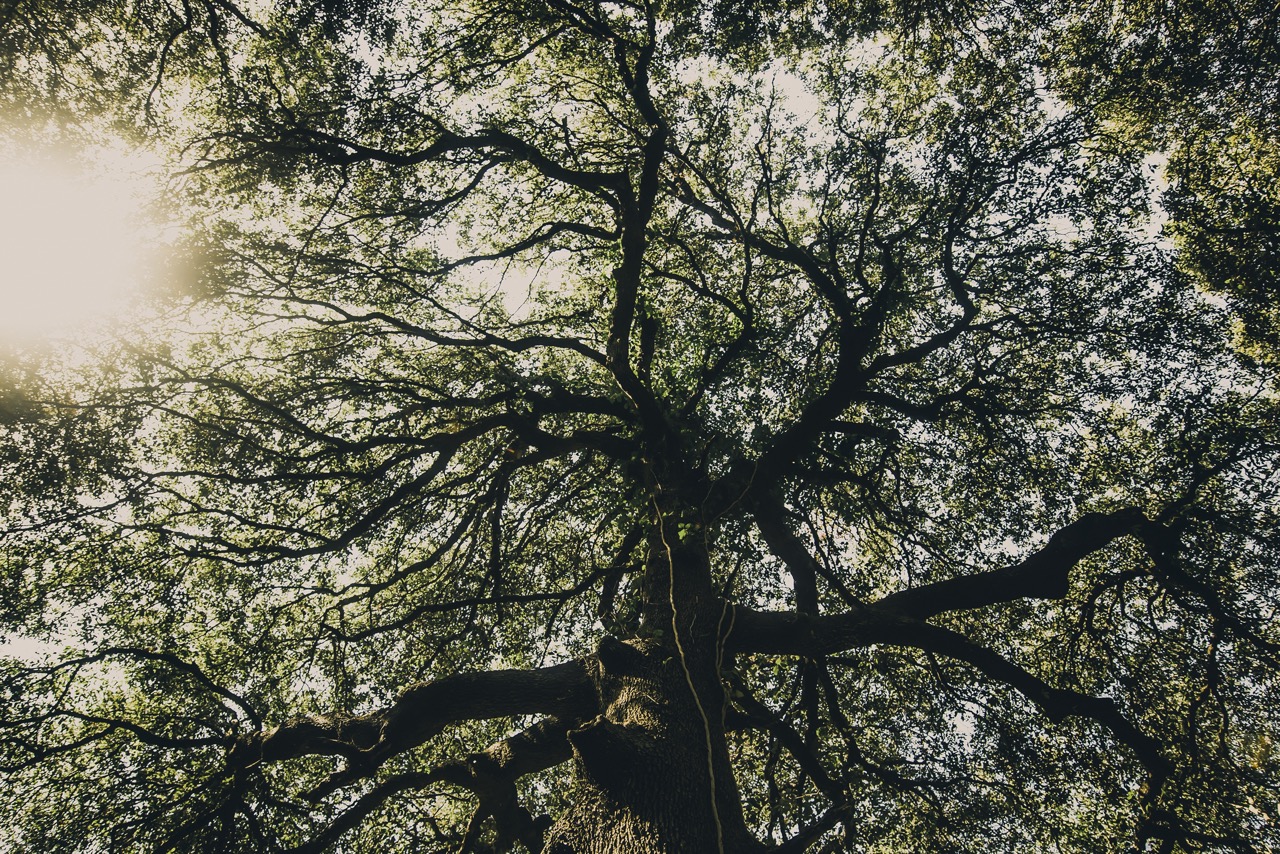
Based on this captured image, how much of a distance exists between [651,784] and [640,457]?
3894mm

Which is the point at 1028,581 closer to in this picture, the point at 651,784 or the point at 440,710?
the point at 651,784

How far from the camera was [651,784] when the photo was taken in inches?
130

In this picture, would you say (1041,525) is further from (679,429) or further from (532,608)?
(532,608)

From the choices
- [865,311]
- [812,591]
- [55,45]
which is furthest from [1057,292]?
[55,45]

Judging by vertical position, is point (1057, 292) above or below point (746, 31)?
below

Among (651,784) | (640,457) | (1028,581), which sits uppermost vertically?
(640,457)

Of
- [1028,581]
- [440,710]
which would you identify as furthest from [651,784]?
[1028,581]

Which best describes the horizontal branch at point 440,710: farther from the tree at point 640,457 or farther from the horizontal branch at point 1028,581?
the horizontal branch at point 1028,581

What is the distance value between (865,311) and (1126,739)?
5.33m

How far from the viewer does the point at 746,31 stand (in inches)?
309

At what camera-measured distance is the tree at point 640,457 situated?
18.9 feet

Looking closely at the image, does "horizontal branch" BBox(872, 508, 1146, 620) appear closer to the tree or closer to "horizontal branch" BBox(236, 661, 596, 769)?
the tree

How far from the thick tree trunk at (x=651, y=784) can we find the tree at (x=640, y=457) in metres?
0.68

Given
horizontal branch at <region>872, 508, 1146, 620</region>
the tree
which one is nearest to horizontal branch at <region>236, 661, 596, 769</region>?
the tree
